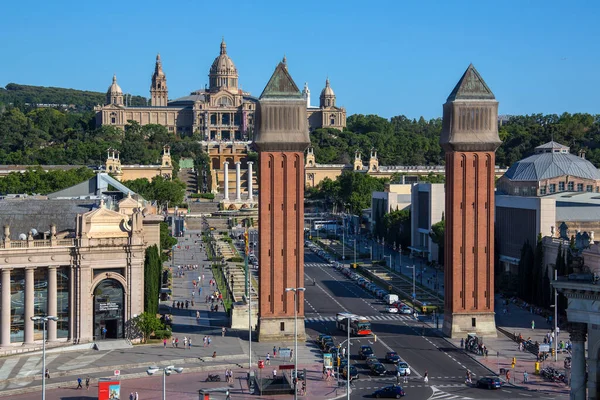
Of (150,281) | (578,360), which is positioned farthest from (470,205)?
(578,360)

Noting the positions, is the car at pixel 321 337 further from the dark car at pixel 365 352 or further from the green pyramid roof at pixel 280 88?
the green pyramid roof at pixel 280 88

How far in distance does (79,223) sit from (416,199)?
68.0 metres

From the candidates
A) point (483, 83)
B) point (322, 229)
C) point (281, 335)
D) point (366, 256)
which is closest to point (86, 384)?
point (281, 335)

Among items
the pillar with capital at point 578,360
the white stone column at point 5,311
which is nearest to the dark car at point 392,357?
the white stone column at point 5,311

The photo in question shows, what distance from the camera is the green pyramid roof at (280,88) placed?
2965 inches

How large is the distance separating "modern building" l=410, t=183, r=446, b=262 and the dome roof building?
984 cm

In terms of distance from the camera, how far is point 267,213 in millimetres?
76188

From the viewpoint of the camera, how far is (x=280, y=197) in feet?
251

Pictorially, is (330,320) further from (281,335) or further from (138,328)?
(138,328)

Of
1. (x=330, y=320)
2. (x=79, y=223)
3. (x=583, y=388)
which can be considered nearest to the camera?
(x=583, y=388)

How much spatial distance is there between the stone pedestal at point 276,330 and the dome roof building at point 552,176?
190 feet

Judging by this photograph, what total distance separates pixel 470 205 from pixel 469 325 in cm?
888

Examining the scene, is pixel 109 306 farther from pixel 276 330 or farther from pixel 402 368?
pixel 402 368

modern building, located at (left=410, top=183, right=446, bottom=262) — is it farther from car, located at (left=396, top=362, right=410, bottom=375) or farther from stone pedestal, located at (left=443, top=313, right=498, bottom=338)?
car, located at (left=396, top=362, right=410, bottom=375)
